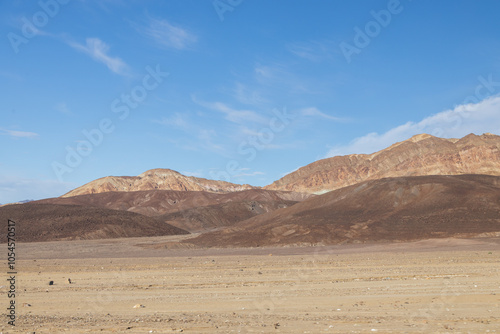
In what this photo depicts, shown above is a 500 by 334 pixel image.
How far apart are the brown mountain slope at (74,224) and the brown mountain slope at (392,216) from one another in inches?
995

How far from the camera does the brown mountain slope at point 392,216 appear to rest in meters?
60.6

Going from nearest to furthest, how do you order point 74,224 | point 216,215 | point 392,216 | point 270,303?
point 270,303
point 392,216
point 74,224
point 216,215

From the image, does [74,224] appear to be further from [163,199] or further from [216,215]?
[163,199]

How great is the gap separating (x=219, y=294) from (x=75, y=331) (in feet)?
21.9

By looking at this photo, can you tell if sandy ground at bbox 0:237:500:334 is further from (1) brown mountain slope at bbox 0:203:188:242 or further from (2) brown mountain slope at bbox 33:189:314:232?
(2) brown mountain slope at bbox 33:189:314:232

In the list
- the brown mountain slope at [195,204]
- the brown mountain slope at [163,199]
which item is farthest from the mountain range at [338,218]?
the brown mountain slope at [163,199]

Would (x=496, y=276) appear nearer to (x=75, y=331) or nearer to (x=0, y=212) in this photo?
(x=75, y=331)

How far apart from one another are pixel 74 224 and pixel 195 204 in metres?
79.5

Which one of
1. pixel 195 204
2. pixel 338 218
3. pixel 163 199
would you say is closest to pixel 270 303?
pixel 338 218

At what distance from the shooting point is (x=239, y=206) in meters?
140

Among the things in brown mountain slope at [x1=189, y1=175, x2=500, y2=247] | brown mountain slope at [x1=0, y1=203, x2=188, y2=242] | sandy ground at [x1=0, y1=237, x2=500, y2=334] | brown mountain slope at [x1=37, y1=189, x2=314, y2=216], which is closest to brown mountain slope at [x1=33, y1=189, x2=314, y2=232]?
brown mountain slope at [x1=37, y1=189, x2=314, y2=216]

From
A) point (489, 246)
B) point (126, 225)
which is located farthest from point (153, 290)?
point (126, 225)

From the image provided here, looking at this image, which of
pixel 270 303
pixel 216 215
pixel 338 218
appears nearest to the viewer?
pixel 270 303

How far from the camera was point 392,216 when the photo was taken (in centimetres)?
6962
